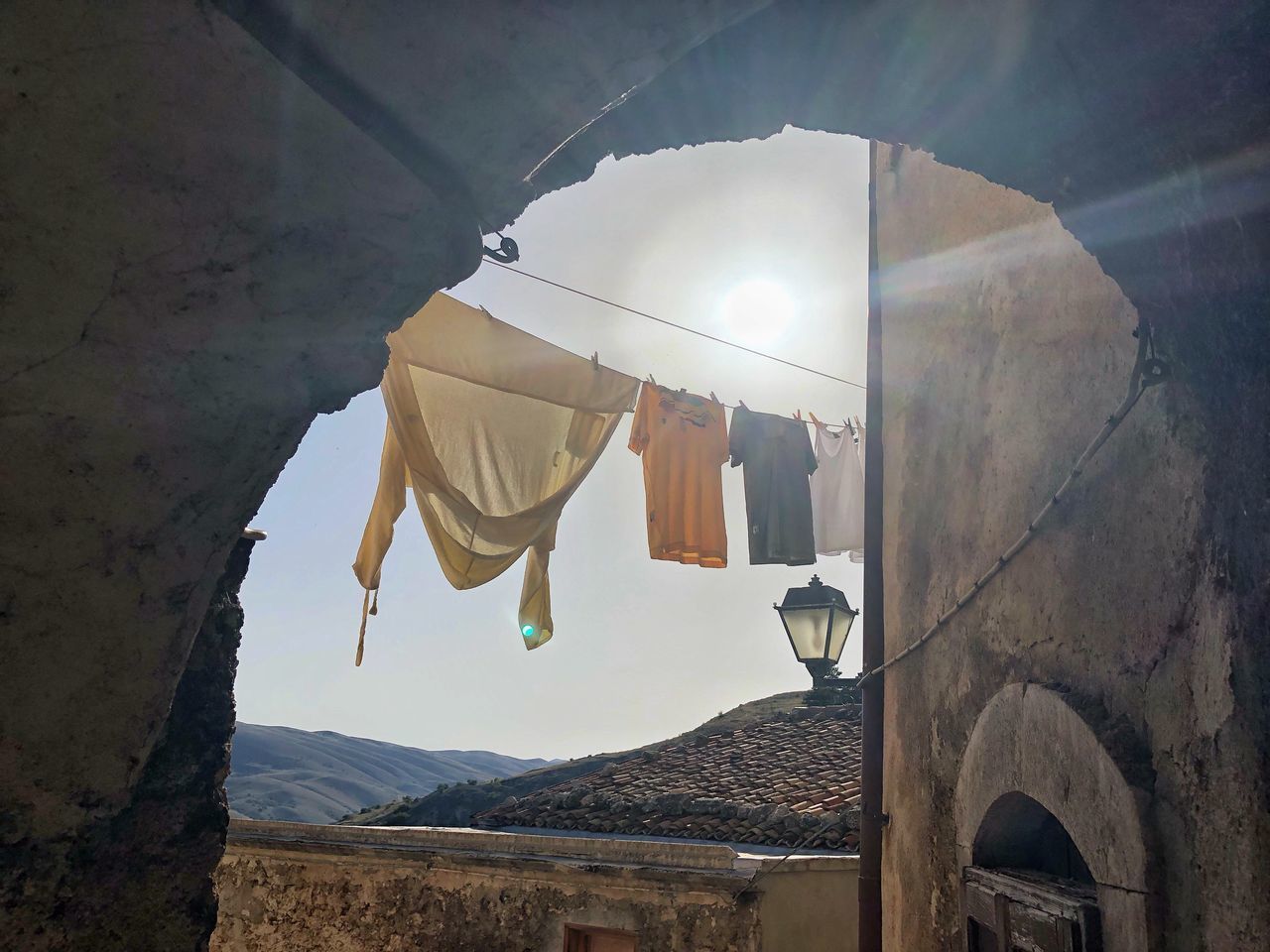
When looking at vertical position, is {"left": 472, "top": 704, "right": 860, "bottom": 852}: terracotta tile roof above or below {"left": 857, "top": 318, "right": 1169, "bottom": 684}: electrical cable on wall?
below

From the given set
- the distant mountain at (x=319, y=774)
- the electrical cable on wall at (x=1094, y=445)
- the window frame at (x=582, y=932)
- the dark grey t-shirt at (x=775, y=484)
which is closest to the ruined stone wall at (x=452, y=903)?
the window frame at (x=582, y=932)

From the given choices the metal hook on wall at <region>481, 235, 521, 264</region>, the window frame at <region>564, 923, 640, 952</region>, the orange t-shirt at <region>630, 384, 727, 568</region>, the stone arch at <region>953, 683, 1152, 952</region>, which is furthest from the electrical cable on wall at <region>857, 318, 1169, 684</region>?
the window frame at <region>564, 923, 640, 952</region>

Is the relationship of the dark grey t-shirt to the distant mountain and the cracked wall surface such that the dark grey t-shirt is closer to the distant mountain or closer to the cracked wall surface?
the cracked wall surface

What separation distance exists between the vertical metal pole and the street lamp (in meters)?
0.88

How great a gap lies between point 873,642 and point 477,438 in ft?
9.15

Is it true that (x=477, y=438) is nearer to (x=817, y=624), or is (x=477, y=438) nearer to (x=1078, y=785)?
(x=817, y=624)

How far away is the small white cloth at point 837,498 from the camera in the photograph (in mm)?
7691

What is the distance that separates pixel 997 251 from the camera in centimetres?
371

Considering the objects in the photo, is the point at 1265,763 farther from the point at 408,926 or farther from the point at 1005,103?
the point at 408,926

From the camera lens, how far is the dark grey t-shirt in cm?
729

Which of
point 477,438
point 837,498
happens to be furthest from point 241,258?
point 837,498

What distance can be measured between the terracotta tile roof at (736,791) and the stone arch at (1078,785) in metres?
3.63

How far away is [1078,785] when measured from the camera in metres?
2.57

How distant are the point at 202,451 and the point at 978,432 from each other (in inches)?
126
